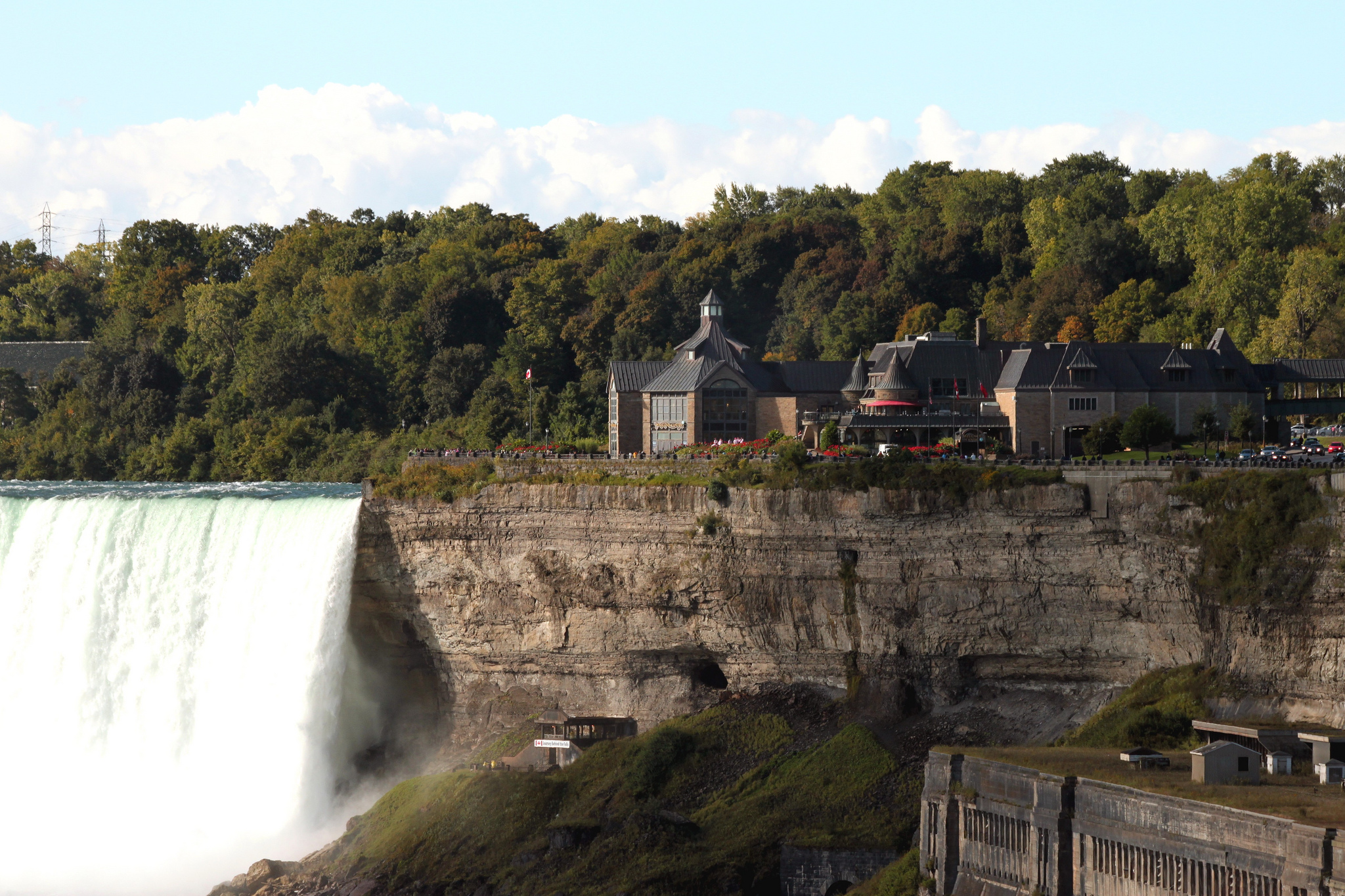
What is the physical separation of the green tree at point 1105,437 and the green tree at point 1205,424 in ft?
10.8

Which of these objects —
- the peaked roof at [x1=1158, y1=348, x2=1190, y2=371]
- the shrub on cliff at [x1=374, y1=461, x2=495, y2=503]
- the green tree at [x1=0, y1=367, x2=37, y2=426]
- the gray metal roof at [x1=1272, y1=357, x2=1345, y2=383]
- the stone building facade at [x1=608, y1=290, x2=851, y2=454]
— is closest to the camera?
the shrub on cliff at [x1=374, y1=461, x2=495, y2=503]

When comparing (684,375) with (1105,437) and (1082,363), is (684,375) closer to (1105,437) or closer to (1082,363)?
(1082,363)

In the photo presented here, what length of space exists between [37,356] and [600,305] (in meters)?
54.1

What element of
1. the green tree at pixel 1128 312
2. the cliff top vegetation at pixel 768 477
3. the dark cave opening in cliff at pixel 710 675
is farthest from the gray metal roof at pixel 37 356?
the dark cave opening in cliff at pixel 710 675

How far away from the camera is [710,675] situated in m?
65.0

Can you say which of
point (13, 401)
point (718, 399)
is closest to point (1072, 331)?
point (718, 399)

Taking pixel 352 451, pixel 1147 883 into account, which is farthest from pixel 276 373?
pixel 1147 883

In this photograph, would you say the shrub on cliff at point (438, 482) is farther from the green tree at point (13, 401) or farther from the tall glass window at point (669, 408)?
the green tree at point (13, 401)

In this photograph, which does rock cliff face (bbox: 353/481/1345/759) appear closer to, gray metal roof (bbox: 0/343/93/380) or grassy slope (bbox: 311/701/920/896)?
grassy slope (bbox: 311/701/920/896)

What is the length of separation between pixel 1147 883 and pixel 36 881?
44.1m

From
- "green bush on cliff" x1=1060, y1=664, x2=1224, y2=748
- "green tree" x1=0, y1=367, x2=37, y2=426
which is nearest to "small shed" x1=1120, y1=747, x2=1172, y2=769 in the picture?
"green bush on cliff" x1=1060, y1=664, x2=1224, y2=748

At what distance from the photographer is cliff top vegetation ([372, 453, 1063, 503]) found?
57.8 meters

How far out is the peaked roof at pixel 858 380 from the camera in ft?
253

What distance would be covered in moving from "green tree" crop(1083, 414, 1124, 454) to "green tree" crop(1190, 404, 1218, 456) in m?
3.30
